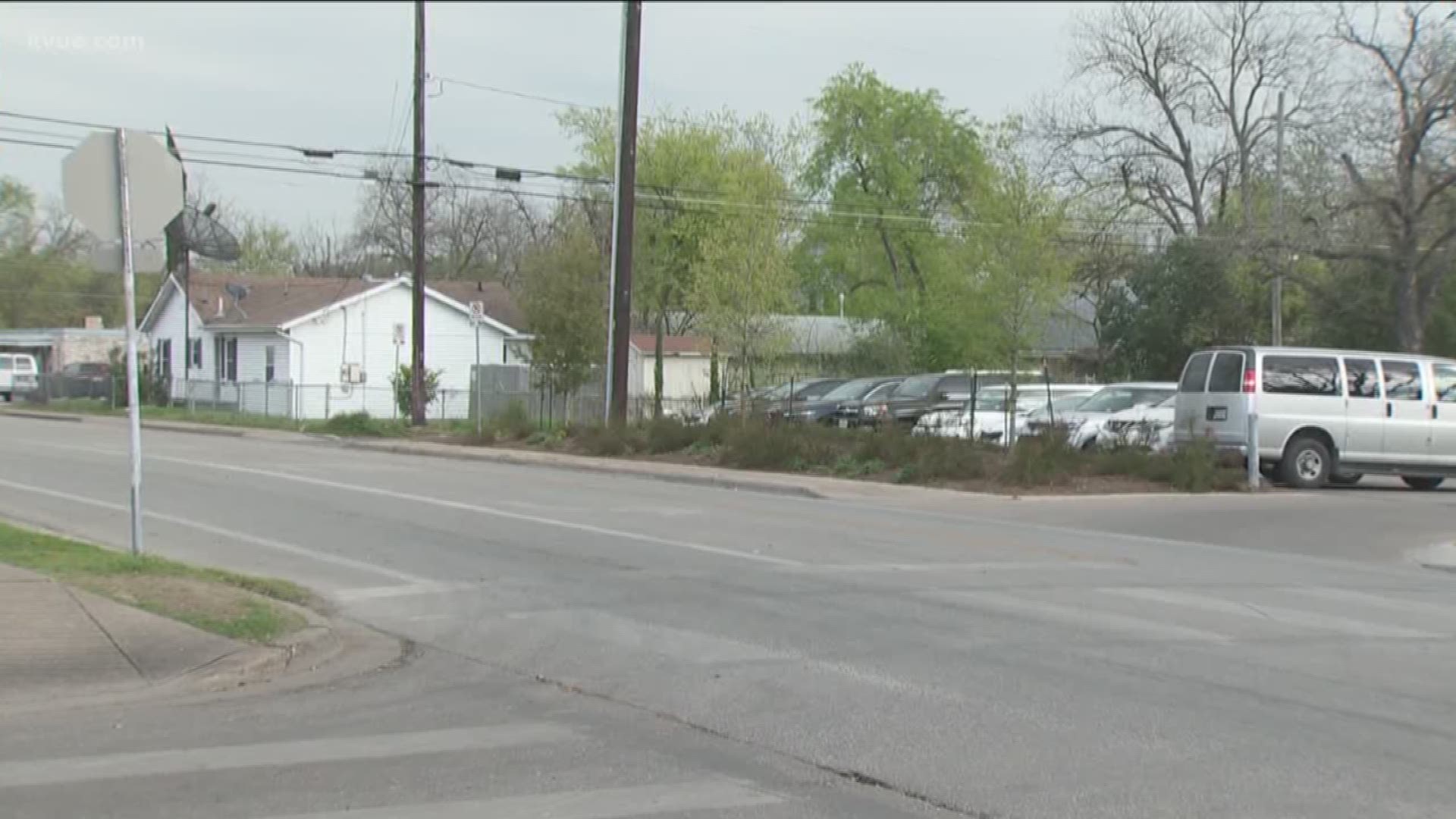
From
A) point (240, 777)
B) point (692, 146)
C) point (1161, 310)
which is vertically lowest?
point (240, 777)

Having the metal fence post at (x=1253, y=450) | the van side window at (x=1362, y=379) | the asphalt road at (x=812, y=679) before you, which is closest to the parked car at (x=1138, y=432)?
the metal fence post at (x=1253, y=450)

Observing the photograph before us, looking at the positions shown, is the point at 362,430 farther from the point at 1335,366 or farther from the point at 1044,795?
the point at 1044,795

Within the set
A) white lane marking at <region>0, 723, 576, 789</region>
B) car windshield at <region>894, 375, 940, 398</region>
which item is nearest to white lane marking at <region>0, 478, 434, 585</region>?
white lane marking at <region>0, 723, 576, 789</region>

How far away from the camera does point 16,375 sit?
182 ft

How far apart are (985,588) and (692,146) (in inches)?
1366

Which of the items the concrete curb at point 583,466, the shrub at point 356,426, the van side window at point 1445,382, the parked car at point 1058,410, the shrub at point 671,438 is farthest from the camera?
the shrub at point 356,426

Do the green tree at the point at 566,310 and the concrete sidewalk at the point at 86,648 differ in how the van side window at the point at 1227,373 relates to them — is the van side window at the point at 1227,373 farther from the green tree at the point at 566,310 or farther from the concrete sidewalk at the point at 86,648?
the concrete sidewalk at the point at 86,648

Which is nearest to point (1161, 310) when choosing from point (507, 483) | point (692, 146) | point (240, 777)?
point (692, 146)

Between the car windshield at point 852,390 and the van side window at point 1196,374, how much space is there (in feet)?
35.6

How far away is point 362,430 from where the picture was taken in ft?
109

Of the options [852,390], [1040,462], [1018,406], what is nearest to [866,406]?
[852,390]

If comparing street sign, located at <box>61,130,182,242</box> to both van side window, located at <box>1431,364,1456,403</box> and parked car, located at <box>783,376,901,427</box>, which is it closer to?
van side window, located at <box>1431,364,1456,403</box>

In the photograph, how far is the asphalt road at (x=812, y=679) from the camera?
5570 mm

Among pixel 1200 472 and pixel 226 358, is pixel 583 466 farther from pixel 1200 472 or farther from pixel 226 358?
pixel 226 358
